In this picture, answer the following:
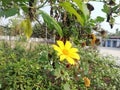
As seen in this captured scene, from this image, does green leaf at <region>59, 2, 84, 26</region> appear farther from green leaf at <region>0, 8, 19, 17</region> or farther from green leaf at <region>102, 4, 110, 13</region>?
green leaf at <region>102, 4, 110, 13</region>

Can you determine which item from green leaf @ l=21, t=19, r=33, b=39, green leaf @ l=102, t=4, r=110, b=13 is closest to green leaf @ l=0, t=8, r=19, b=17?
green leaf @ l=21, t=19, r=33, b=39

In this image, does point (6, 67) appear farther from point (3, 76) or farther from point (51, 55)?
point (51, 55)

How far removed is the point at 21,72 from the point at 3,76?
17 centimetres

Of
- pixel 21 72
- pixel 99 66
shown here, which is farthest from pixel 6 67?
pixel 99 66

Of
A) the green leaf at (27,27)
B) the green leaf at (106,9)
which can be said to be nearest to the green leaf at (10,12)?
the green leaf at (27,27)

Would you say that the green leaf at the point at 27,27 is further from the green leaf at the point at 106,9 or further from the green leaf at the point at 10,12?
the green leaf at the point at 106,9

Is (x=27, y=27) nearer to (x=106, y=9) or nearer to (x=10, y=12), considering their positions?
(x=10, y=12)

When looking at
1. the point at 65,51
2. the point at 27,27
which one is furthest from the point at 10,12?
the point at 65,51

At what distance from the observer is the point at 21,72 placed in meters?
3.15

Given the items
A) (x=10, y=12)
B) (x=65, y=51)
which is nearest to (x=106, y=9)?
(x=65, y=51)

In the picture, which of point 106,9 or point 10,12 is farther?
point 106,9

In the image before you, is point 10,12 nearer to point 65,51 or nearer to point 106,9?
point 65,51

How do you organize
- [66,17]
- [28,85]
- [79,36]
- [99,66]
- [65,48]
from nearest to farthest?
1. [65,48]
2. [66,17]
3. [79,36]
4. [28,85]
5. [99,66]

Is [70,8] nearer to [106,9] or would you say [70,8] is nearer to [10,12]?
[10,12]
